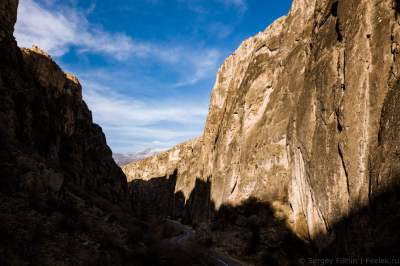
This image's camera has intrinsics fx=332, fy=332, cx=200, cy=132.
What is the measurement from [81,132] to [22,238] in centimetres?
5147

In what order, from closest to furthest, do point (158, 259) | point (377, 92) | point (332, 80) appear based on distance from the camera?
point (377, 92), point (158, 259), point (332, 80)

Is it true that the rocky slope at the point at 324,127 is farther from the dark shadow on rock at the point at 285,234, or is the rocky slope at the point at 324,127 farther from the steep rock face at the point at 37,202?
the steep rock face at the point at 37,202

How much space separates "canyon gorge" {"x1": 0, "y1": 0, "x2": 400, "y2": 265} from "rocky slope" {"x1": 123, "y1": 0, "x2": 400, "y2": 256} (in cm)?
11

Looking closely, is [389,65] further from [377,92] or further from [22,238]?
[22,238]

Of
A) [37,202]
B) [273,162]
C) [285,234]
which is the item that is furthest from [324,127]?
[37,202]

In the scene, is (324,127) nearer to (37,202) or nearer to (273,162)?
(273,162)

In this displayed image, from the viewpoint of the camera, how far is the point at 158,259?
2022 centimetres

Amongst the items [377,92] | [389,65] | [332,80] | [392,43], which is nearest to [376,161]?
[377,92]

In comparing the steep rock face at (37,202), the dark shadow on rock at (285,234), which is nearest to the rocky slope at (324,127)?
the dark shadow on rock at (285,234)

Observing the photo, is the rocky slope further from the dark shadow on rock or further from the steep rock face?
the steep rock face

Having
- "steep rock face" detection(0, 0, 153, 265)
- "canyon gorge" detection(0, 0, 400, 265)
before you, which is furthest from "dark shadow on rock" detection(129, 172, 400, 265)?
"steep rock face" detection(0, 0, 153, 265)

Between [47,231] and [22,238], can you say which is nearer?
[22,238]

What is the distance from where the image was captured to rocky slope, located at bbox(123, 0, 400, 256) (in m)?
16.6

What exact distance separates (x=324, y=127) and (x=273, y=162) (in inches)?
520
